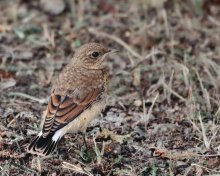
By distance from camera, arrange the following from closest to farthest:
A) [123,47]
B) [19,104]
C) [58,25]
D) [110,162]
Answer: [110,162]
[19,104]
[123,47]
[58,25]

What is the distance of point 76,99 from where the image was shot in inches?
300

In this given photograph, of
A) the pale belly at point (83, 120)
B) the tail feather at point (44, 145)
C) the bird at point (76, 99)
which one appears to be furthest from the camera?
the pale belly at point (83, 120)

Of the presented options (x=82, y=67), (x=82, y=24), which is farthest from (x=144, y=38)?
(x=82, y=67)

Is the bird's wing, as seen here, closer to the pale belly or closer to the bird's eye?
the pale belly

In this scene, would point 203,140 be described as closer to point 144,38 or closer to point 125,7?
point 144,38

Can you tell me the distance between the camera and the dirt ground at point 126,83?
7504 mm

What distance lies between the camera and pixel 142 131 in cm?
840

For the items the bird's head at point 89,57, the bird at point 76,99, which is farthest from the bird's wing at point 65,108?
the bird's head at point 89,57

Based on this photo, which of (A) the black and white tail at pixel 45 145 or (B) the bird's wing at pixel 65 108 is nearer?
(A) the black and white tail at pixel 45 145

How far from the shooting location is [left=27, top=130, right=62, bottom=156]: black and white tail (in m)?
7.01

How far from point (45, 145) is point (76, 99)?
0.82 metres

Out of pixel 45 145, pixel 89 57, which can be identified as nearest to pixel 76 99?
pixel 45 145

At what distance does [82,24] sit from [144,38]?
125 cm

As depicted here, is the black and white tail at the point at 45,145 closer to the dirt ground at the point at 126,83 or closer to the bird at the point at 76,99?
the bird at the point at 76,99
